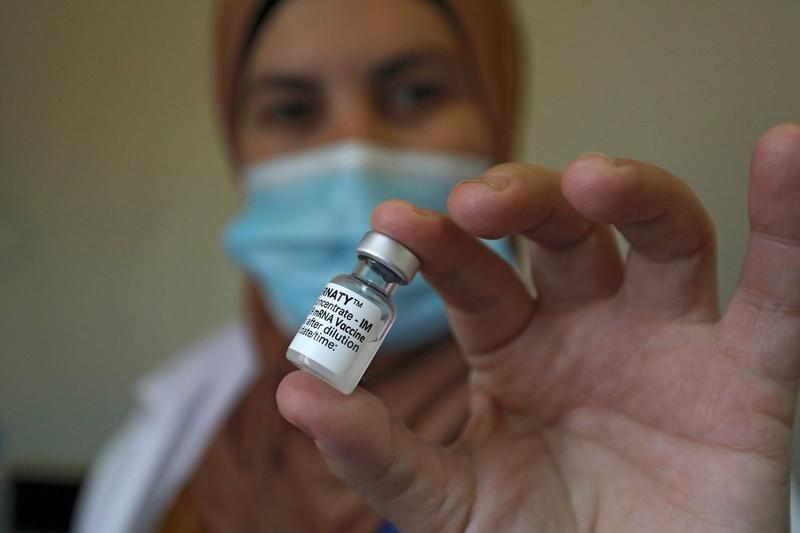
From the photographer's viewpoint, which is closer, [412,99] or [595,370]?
[595,370]

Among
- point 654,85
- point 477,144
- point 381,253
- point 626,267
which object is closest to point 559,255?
point 626,267

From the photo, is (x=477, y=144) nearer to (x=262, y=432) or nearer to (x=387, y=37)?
(x=387, y=37)

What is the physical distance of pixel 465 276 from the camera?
0.42 meters

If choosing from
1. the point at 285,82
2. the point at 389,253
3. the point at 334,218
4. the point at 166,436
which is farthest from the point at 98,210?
the point at 389,253

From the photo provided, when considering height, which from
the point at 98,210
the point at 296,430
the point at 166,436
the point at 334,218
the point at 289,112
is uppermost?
the point at 289,112

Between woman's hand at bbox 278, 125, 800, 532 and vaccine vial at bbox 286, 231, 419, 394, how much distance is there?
1cm

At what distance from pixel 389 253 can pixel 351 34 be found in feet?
1.80

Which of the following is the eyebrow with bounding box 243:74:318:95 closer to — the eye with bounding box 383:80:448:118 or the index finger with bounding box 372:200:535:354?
the eye with bounding box 383:80:448:118

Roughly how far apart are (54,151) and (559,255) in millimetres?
1349

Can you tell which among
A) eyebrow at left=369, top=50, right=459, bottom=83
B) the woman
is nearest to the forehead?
eyebrow at left=369, top=50, right=459, bottom=83

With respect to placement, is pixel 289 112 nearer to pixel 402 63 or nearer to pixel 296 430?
pixel 402 63

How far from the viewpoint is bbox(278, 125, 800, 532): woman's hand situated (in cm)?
35

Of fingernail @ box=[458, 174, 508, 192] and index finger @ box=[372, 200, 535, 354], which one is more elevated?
fingernail @ box=[458, 174, 508, 192]

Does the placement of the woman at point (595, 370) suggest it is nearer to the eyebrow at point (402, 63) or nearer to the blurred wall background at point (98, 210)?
the eyebrow at point (402, 63)
